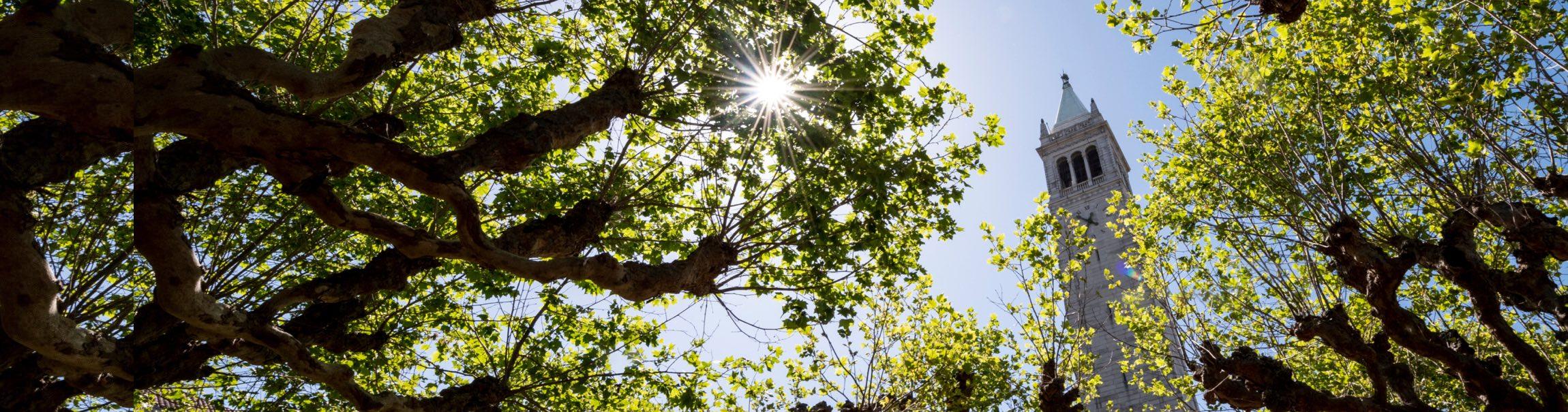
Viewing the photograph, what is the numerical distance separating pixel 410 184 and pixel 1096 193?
148ft

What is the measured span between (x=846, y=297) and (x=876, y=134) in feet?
6.94

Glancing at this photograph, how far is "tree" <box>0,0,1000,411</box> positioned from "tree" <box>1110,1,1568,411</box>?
380 centimetres

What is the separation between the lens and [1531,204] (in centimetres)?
785

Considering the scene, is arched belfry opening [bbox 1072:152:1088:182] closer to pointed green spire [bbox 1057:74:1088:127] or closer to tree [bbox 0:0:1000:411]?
pointed green spire [bbox 1057:74:1088:127]

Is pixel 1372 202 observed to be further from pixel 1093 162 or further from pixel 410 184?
pixel 1093 162

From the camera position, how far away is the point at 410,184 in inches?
185

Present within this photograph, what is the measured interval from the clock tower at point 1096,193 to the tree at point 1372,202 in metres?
22.1

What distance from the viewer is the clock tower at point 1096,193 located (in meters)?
35.1

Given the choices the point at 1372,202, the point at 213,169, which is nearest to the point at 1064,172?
the point at 1372,202

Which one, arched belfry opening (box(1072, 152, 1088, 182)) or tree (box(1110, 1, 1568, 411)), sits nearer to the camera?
tree (box(1110, 1, 1568, 411))

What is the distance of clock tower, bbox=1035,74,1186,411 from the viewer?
3509 cm

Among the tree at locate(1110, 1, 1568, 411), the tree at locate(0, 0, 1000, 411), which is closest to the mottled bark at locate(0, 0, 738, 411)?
the tree at locate(0, 0, 1000, 411)

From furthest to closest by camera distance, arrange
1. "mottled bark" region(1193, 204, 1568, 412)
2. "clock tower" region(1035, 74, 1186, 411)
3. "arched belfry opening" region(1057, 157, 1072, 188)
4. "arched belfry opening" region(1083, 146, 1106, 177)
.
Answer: "arched belfry opening" region(1057, 157, 1072, 188) → "arched belfry opening" region(1083, 146, 1106, 177) → "clock tower" region(1035, 74, 1186, 411) → "mottled bark" region(1193, 204, 1568, 412)

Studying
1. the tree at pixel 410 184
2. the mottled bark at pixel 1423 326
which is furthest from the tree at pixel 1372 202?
the tree at pixel 410 184
